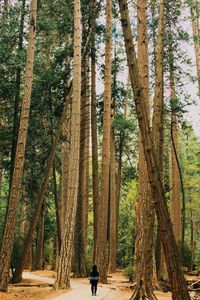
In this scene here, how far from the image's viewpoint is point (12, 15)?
20.0 m

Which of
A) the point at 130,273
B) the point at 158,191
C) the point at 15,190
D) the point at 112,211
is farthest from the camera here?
the point at 112,211

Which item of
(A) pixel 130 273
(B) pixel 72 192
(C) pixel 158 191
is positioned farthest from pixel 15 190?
(A) pixel 130 273

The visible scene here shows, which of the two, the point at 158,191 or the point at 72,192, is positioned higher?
the point at 72,192

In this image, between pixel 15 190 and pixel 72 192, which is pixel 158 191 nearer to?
pixel 72 192

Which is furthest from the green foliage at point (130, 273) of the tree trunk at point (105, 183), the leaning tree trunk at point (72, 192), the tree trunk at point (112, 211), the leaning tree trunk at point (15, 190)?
the leaning tree trunk at point (15, 190)

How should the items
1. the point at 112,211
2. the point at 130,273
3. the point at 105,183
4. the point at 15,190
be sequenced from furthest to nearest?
the point at 112,211 < the point at 130,273 < the point at 105,183 < the point at 15,190

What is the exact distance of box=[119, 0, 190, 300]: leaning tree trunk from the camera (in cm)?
711

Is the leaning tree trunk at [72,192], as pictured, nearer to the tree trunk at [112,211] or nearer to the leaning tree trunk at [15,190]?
the leaning tree trunk at [15,190]

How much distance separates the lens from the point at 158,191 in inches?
292

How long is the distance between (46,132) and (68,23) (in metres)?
5.82

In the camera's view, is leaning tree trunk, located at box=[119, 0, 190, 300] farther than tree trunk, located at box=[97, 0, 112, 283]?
No

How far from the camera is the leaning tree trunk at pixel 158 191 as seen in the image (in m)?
7.11

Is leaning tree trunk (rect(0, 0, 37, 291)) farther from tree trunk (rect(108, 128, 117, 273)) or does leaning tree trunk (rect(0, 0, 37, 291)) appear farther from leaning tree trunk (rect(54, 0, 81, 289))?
tree trunk (rect(108, 128, 117, 273))

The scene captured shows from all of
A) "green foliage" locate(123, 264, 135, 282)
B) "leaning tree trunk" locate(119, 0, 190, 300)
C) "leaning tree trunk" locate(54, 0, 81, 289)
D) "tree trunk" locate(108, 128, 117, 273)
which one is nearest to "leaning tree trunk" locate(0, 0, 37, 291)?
"leaning tree trunk" locate(54, 0, 81, 289)
